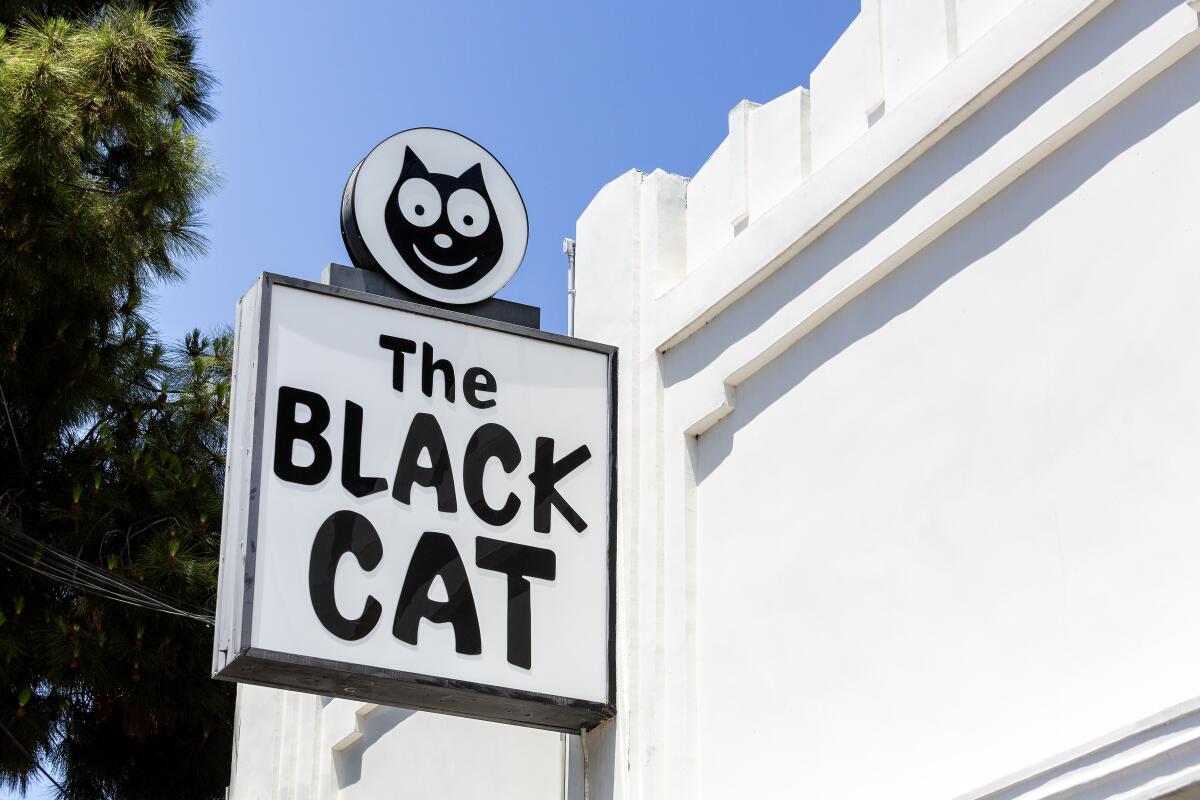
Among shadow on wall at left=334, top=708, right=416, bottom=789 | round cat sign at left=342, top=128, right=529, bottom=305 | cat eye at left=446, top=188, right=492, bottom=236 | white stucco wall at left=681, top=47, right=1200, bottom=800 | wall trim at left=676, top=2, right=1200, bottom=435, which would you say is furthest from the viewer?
shadow on wall at left=334, top=708, right=416, bottom=789

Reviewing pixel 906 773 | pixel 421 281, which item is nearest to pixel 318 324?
pixel 421 281

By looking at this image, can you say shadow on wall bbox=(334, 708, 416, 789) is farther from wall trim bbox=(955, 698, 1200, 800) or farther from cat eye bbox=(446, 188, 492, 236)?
wall trim bbox=(955, 698, 1200, 800)

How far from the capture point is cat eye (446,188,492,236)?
299 inches

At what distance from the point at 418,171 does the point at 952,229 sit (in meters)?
2.49

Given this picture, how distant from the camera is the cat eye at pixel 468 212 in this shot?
7594 mm

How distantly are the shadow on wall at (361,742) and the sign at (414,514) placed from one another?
260cm

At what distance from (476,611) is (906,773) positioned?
1.80m

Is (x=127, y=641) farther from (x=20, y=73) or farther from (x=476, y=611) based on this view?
(x=476, y=611)

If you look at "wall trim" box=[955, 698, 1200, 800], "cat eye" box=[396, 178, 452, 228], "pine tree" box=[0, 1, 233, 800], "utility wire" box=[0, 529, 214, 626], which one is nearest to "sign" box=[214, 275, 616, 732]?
"cat eye" box=[396, 178, 452, 228]

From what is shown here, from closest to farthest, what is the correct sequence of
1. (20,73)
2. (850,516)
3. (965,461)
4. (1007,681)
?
1. (1007,681)
2. (965,461)
3. (850,516)
4. (20,73)

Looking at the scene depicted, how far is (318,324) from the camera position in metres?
6.84

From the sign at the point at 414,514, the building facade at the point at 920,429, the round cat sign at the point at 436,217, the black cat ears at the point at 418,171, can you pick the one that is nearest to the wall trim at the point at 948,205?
the building facade at the point at 920,429

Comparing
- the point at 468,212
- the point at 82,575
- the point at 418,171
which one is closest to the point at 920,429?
the point at 468,212

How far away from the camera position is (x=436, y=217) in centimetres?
Result: 756
